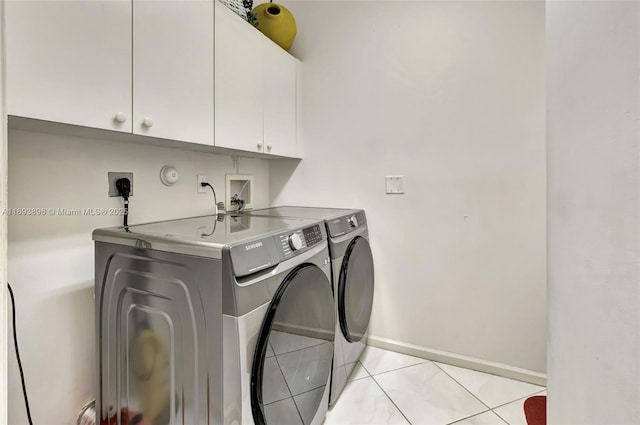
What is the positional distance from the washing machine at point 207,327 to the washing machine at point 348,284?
265mm

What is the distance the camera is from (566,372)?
0.66 meters

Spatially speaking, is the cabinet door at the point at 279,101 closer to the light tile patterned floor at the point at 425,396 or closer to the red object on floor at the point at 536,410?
the light tile patterned floor at the point at 425,396

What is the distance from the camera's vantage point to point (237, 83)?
1564 mm

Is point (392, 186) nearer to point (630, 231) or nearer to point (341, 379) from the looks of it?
point (341, 379)

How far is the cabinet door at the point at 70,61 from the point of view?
804mm

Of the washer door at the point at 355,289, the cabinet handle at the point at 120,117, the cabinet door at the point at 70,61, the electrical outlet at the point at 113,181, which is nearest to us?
the cabinet door at the point at 70,61

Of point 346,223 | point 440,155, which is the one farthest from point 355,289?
point 440,155

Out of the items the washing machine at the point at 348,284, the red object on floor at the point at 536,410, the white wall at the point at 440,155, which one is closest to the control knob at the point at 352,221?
the washing machine at the point at 348,284

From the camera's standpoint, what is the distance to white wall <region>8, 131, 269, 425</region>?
1.05 metres

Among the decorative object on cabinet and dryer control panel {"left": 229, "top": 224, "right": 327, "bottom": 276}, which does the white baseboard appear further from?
the decorative object on cabinet

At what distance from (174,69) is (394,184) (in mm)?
1339

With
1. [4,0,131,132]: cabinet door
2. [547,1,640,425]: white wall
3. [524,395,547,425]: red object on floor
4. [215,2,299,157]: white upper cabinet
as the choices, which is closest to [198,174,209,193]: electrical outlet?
[215,2,299,157]: white upper cabinet

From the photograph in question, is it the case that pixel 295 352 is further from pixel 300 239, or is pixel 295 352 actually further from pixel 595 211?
pixel 595 211

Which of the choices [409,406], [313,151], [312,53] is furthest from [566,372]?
[312,53]
